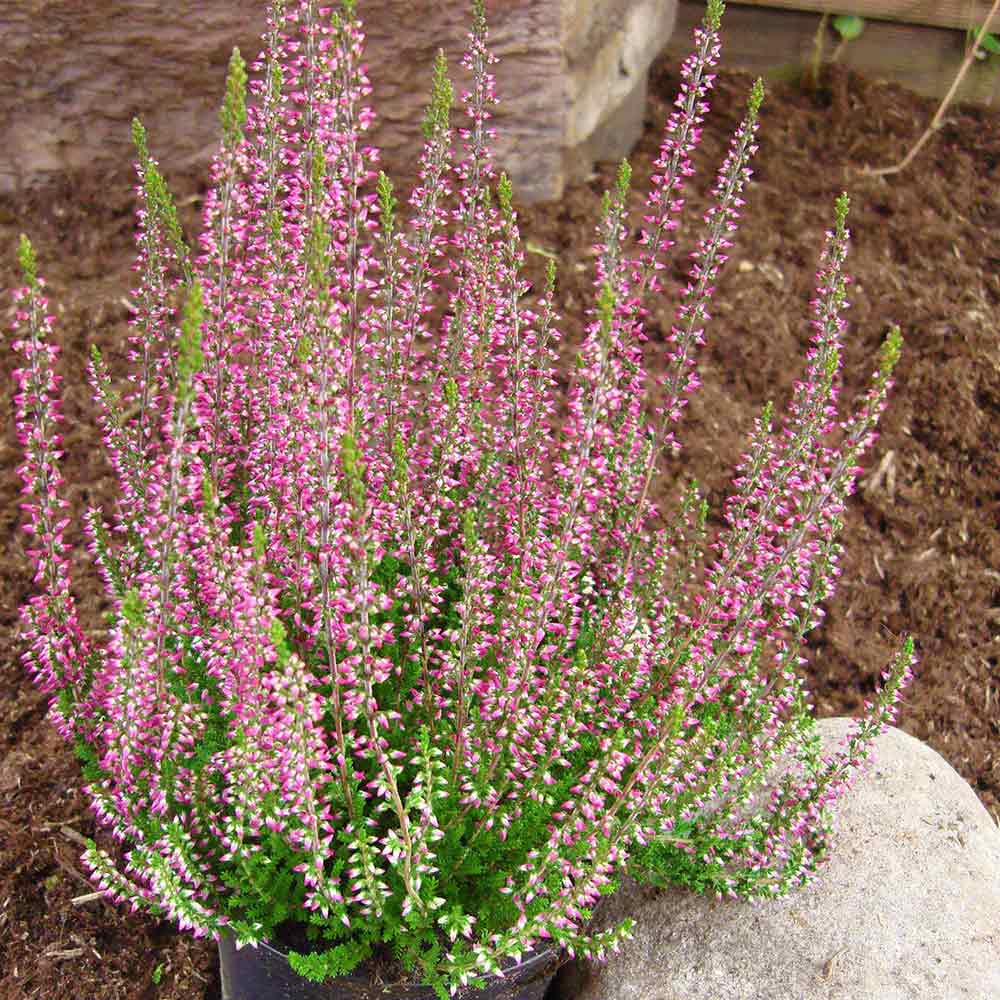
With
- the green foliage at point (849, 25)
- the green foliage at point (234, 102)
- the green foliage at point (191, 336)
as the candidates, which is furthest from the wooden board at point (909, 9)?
the green foliage at point (191, 336)

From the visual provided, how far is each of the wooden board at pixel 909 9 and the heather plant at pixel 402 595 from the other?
424cm

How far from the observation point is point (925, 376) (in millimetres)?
4988

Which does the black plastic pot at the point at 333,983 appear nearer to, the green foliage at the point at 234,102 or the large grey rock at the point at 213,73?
the green foliage at the point at 234,102

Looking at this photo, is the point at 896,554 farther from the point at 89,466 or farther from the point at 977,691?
the point at 89,466

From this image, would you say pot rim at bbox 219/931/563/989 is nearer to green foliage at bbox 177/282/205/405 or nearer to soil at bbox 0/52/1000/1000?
soil at bbox 0/52/1000/1000

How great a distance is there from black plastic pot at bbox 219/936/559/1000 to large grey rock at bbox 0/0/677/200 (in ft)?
12.0

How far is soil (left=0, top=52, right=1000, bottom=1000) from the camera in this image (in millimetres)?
3402

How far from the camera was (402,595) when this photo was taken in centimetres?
247

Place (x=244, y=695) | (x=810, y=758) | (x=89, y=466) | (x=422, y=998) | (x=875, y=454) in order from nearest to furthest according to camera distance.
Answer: (x=244, y=695)
(x=422, y=998)
(x=810, y=758)
(x=89, y=466)
(x=875, y=454)

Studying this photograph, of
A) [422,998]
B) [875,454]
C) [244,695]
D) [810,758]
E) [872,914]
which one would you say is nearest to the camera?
[244,695]

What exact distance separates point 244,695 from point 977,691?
299 cm

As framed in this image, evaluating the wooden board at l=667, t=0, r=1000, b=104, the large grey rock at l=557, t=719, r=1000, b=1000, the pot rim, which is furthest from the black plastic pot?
the wooden board at l=667, t=0, r=1000, b=104

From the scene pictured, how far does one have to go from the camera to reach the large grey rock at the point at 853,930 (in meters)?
2.72

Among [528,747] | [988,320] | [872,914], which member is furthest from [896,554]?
[528,747]
